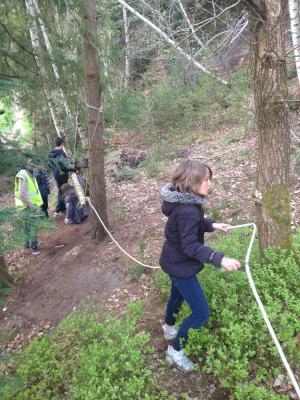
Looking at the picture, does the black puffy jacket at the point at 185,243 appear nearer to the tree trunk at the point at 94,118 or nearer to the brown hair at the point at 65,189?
the tree trunk at the point at 94,118

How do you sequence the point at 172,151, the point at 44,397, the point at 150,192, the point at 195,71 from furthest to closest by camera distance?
the point at 195,71 → the point at 172,151 → the point at 150,192 → the point at 44,397

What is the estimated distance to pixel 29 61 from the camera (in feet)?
22.2

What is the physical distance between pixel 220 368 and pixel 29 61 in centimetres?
626

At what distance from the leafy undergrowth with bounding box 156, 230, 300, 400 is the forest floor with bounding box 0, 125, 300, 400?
267 millimetres

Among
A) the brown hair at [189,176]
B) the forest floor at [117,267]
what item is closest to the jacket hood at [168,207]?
the brown hair at [189,176]

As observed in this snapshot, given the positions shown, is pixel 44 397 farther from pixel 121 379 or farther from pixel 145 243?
pixel 145 243

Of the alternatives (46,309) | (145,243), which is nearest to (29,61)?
(145,243)

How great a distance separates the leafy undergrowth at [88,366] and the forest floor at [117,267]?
0.23 meters

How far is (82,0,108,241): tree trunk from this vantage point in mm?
6547

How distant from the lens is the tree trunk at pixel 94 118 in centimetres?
655

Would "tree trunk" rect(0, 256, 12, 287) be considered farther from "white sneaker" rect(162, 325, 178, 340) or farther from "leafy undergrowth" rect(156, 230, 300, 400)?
"leafy undergrowth" rect(156, 230, 300, 400)

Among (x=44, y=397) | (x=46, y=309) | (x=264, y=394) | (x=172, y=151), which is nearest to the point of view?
(x=264, y=394)

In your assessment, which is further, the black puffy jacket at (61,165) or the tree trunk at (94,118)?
the black puffy jacket at (61,165)

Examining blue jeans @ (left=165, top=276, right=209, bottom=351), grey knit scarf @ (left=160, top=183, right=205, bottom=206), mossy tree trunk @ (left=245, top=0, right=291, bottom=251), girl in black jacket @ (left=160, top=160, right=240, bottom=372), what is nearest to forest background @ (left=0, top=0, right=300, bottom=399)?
mossy tree trunk @ (left=245, top=0, right=291, bottom=251)
